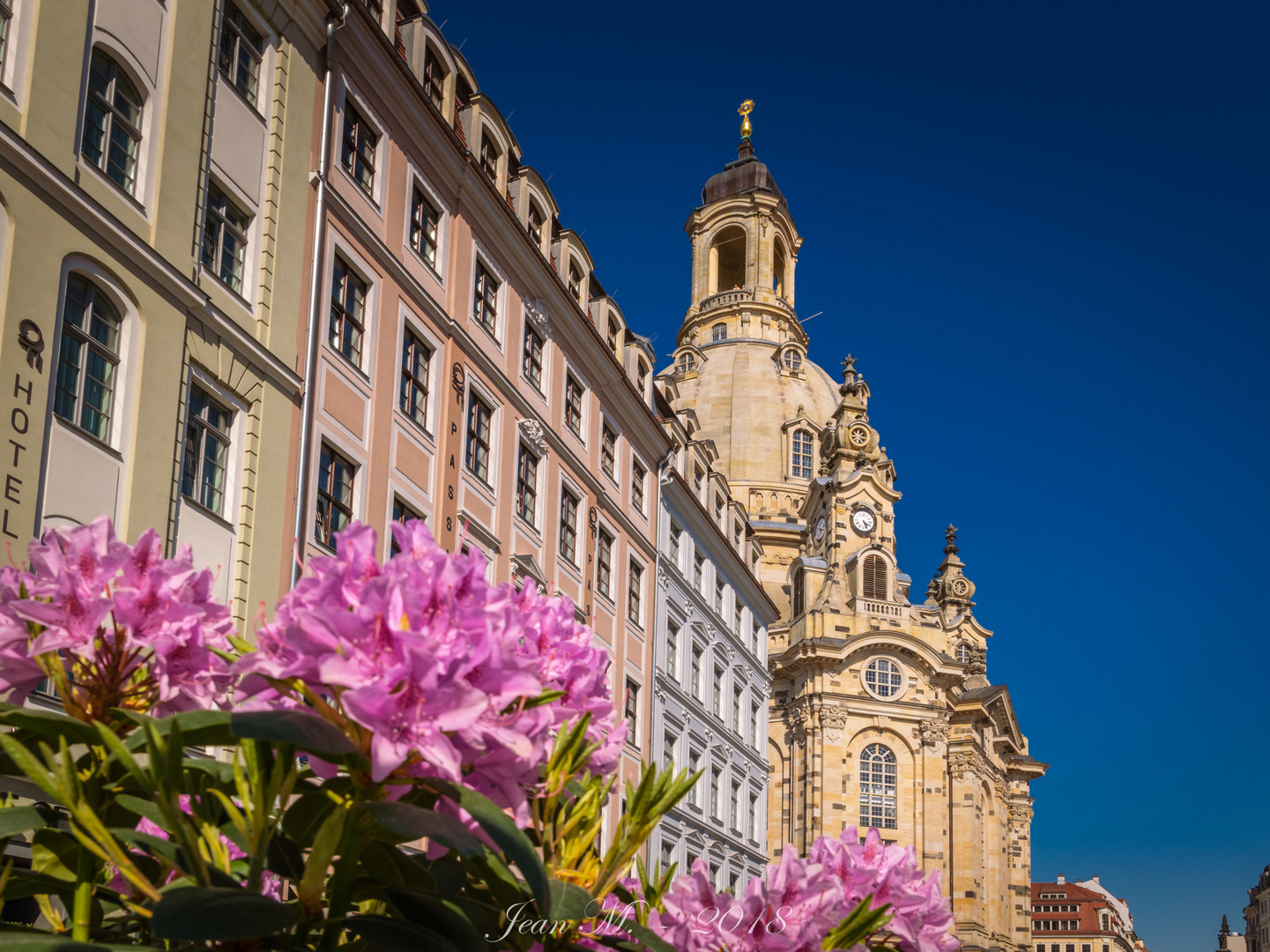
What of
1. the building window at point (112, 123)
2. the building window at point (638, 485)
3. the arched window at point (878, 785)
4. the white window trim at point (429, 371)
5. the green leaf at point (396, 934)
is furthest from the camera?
the arched window at point (878, 785)

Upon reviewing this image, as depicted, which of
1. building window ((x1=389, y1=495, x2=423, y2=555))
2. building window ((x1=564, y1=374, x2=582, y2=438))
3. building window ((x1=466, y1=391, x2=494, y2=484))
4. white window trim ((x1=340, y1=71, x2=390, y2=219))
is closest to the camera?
white window trim ((x1=340, y1=71, x2=390, y2=219))

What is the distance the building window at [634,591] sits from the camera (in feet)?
109

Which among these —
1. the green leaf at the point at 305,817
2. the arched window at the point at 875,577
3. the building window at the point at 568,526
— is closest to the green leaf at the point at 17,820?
the green leaf at the point at 305,817

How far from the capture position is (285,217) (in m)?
18.7

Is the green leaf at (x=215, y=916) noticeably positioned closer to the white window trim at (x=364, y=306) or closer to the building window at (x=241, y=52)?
the building window at (x=241, y=52)

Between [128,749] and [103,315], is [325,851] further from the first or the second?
[103,315]

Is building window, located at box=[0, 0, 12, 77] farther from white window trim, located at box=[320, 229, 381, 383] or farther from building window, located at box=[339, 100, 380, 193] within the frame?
building window, located at box=[339, 100, 380, 193]

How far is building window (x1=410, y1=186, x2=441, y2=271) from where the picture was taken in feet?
76.1

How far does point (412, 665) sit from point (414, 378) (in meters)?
20.2

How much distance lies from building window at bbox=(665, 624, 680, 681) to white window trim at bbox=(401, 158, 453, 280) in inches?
609

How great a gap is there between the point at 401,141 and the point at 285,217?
4595 mm

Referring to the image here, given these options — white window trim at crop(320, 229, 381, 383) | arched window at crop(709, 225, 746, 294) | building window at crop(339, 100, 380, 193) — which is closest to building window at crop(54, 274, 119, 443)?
white window trim at crop(320, 229, 381, 383)

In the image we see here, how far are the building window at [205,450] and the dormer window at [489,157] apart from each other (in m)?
10.6

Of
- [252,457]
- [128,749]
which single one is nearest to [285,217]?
[252,457]
